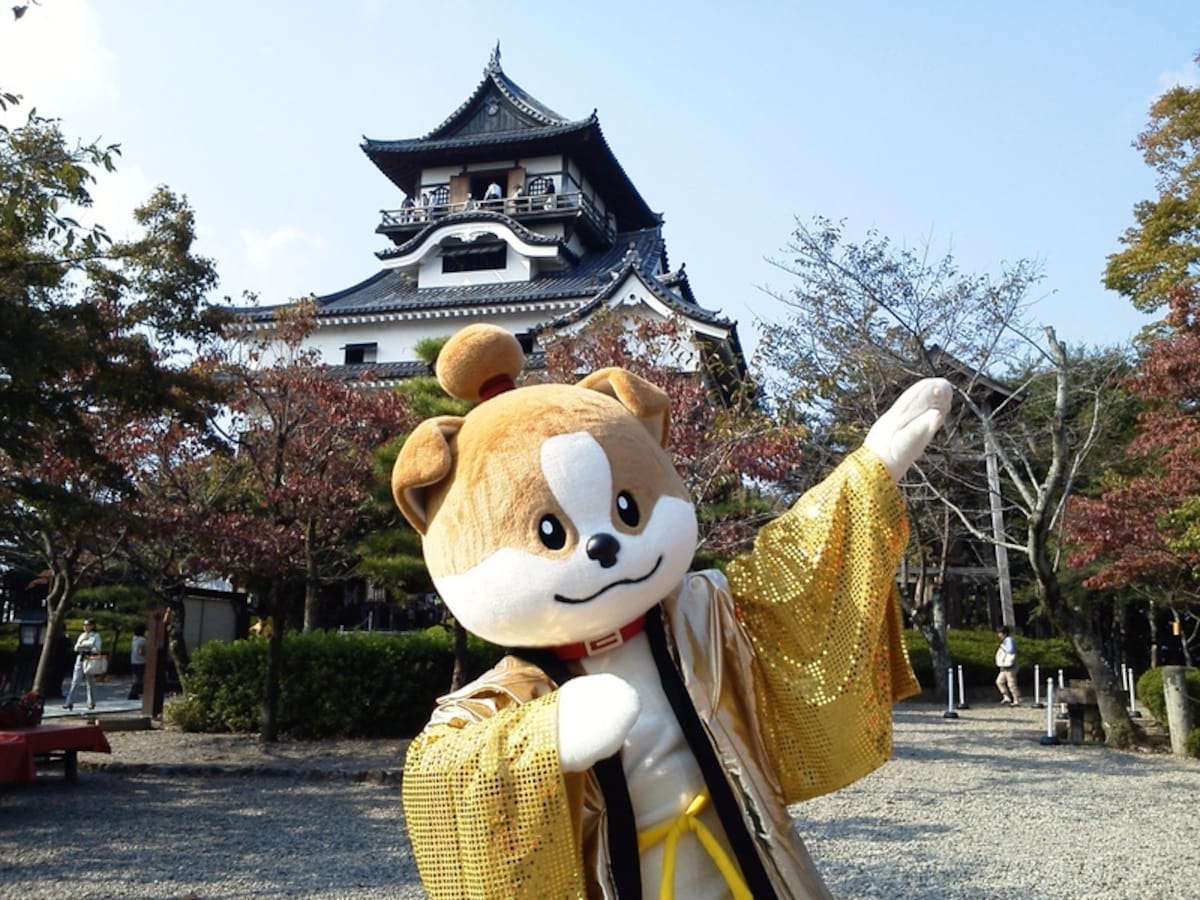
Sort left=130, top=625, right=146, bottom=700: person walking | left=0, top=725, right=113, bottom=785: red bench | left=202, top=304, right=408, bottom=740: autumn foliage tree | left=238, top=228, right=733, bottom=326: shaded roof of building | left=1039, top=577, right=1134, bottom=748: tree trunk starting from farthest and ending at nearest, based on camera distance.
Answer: left=238, top=228, right=733, bottom=326: shaded roof of building, left=130, top=625, right=146, bottom=700: person walking, left=202, top=304, right=408, bottom=740: autumn foliage tree, left=1039, top=577, right=1134, bottom=748: tree trunk, left=0, top=725, right=113, bottom=785: red bench

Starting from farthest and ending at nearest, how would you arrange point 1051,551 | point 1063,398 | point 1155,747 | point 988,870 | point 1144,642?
1. point 1144,642
2. point 1051,551
3. point 1155,747
4. point 1063,398
5. point 988,870

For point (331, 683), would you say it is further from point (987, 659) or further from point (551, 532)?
point (987, 659)

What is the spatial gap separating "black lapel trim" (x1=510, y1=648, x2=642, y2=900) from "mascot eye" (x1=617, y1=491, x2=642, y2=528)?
52cm

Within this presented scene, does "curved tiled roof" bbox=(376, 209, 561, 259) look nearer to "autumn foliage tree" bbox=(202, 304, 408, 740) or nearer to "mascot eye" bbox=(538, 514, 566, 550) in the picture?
"autumn foliage tree" bbox=(202, 304, 408, 740)

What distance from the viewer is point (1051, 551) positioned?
16828 mm

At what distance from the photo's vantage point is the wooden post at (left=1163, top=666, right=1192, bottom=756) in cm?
1083

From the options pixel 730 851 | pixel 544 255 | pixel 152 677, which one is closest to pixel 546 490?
pixel 730 851

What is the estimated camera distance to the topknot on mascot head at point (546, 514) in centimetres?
211

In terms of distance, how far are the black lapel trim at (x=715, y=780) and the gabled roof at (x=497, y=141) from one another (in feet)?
84.3

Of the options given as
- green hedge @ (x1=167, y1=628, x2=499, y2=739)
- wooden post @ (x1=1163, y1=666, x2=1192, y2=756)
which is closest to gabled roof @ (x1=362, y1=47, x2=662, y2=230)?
green hedge @ (x1=167, y1=628, x2=499, y2=739)

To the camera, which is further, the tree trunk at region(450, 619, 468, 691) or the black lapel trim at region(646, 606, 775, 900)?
the tree trunk at region(450, 619, 468, 691)

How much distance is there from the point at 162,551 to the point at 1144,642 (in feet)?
71.4

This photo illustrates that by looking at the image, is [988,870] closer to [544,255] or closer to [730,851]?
[730,851]

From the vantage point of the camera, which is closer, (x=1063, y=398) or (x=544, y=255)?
(x=1063, y=398)
